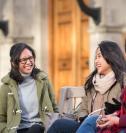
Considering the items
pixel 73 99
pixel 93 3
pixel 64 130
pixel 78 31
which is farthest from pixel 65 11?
pixel 64 130

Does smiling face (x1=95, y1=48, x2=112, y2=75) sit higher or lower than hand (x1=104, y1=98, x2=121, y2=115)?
higher

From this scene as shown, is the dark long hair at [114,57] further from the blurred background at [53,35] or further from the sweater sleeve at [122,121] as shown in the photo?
the blurred background at [53,35]

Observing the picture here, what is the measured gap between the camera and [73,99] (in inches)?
273

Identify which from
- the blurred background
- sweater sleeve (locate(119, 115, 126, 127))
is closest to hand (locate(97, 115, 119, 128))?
sweater sleeve (locate(119, 115, 126, 127))

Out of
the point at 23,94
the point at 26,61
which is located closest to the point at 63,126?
the point at 23,94

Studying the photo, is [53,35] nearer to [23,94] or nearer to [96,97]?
[23,94]

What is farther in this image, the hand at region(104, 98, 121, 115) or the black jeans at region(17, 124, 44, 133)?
the black jeans at region(17, 124, 44, 133)

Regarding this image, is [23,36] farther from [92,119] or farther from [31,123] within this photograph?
[92,119]

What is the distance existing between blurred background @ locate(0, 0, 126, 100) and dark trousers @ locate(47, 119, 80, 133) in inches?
253

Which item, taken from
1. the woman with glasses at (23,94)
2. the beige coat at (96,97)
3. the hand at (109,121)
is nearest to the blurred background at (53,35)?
the woman with glasses at (23,94)

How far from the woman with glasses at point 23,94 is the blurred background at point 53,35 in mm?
5675

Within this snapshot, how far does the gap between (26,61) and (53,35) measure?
6641 millimetres

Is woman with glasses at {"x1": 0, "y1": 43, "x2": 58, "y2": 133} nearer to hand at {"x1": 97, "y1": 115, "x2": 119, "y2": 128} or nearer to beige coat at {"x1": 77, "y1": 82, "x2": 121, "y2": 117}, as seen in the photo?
beige coat at {"x1": 77, "y1": 82, "x2": 121, "y2": 117}

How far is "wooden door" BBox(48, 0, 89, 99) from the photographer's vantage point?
12.6 m
